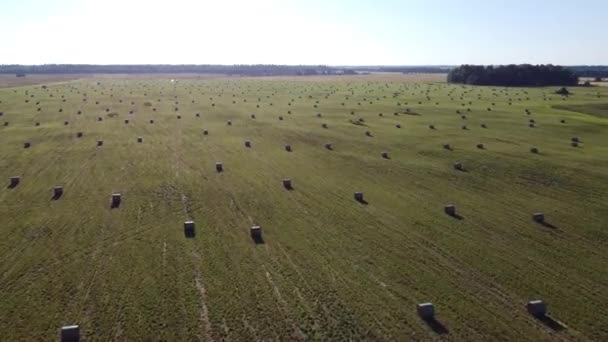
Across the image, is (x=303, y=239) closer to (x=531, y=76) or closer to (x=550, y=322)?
(x=550, y=322)

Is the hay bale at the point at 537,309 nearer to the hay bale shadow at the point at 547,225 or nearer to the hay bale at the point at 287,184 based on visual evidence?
the hay bale shadow at the point at 547,225

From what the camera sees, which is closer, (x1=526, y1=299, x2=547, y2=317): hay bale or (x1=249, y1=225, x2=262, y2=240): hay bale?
(x1=526, y1=299, x2=547, y2=317): hay bale

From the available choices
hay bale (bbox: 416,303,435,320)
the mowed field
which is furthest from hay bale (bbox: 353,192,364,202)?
hay bale (bbox: 416,303,435,320)

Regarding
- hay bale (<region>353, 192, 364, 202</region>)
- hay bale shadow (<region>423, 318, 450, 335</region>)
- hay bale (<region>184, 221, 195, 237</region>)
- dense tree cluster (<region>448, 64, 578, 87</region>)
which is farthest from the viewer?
dense tree cluster (<region>448, 64, 578, 87</region>)

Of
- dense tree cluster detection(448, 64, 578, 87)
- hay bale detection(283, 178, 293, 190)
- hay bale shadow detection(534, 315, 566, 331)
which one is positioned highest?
dense tree cluster detection(448, 64, 578, 87)

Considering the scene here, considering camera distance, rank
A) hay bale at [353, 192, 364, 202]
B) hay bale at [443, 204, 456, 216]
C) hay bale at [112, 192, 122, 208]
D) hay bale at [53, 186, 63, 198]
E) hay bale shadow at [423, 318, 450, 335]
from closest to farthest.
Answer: hay bale shadow at [423, 318, 450, 335] → hay bale at [443, 204, 456, 216] → hay bale at [112, 192, 122, 208] → hay bale at [353, 192, 364, 202] → hay bale at [53, 186, 63, 198]

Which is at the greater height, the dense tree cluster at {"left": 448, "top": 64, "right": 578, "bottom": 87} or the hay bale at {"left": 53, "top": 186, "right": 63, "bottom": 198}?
the dense tree cluster at {"left": 448, "top": 64, "right": 578, "bottom": 87}

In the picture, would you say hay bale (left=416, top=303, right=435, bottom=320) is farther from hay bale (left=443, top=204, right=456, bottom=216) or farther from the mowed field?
hay bale (left=443, top=204, right=456, bottom=216)
